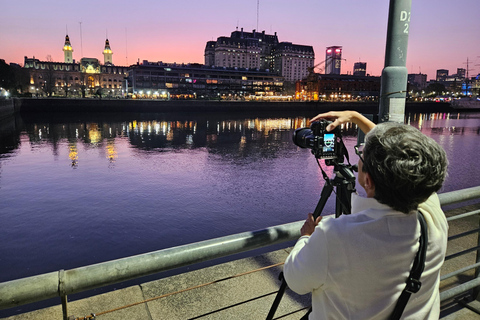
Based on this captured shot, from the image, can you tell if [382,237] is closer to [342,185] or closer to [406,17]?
[342,185]

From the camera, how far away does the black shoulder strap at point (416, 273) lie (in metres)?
1.24

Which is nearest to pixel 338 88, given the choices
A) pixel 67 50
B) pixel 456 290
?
pixel 67 50

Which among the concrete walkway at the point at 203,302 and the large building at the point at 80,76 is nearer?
the concrete walkway at the point at 203,302

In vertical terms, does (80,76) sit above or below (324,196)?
above

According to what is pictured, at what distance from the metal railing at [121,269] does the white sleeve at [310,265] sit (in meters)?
0.57

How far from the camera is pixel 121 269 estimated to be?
5.33 feet

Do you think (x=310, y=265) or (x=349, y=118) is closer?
(x=310, y=265)

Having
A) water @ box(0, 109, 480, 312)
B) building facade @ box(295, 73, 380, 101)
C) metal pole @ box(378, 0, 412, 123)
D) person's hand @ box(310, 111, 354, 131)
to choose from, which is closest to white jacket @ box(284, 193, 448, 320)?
person's hand @ box(310, 111, 354, 131)

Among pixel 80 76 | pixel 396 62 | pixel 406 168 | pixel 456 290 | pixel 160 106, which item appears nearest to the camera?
pixel 406 168

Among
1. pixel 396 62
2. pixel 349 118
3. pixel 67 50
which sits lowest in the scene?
pixel 349 118

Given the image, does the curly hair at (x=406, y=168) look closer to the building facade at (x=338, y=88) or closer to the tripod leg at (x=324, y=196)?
the tripod leg at (x=324, y=196)

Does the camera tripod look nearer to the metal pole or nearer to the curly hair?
the curly hair

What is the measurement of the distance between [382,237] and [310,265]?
275 mm

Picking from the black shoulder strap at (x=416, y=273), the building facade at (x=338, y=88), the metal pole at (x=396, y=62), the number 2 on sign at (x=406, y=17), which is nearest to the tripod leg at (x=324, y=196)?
the black shoulder strap at (x=416, y=273)
